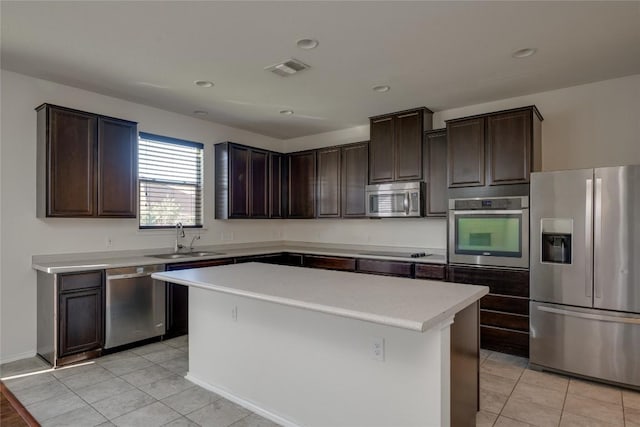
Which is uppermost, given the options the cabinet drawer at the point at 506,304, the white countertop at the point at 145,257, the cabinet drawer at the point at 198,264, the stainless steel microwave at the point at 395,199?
the stainless steel microwave at the point at 395,199

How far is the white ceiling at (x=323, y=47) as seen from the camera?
2.35 m

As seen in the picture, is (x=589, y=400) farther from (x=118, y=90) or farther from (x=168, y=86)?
(x=118, y=90)

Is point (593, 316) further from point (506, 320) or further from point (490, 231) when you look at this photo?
point (490, 231)

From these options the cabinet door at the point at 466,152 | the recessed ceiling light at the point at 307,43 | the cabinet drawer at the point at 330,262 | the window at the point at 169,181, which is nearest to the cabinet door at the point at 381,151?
the cabinet door at the point at 466,152

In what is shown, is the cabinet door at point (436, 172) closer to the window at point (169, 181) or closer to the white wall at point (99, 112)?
the white wall at point (99, 112)

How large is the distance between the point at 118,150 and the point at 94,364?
2.15 m

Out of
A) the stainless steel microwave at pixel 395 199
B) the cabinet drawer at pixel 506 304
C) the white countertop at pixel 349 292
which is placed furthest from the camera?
the stainless steel microwave at pixel 395 199

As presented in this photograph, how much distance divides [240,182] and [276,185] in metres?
0.75

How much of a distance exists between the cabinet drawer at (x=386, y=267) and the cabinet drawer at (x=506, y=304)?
0.86 m

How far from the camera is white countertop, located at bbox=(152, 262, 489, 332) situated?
1.65 meters

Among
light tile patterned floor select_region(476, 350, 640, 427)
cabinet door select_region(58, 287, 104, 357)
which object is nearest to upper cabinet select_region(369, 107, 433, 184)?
light tile patterned floor select_region(476, 350, 640, 427)

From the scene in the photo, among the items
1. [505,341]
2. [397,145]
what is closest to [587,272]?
[505,341]

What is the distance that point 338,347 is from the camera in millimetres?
2129

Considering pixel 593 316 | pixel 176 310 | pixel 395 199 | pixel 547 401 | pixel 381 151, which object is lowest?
pixel 547 401
